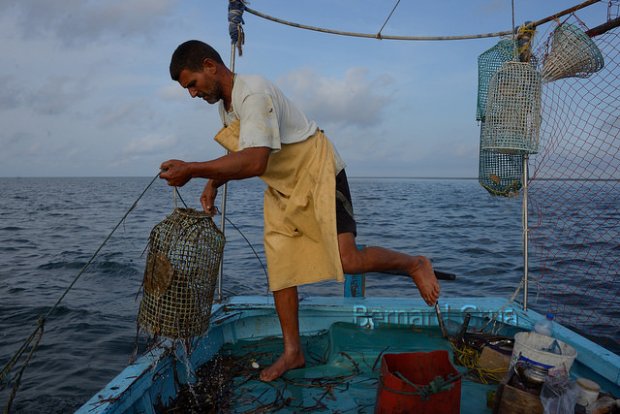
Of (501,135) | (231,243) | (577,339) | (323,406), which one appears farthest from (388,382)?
(231,243)

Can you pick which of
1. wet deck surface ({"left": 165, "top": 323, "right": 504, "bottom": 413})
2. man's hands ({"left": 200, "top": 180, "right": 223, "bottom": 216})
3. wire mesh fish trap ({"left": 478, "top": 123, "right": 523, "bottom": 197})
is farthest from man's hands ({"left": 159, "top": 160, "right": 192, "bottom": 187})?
wire mesh fish trap ({"left": 478, "top": 123, "right": 523, "bottom": 197})

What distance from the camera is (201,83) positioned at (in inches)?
102

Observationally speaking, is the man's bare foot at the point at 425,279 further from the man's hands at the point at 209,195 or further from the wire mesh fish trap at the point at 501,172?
the wire mesh fish trap at the point at 501,172

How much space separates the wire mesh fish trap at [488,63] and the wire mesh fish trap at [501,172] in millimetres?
268

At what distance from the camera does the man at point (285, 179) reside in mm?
2383

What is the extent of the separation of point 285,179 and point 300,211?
0.72 feet

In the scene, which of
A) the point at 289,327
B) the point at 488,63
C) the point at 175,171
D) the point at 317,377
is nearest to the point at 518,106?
the point at 488,63

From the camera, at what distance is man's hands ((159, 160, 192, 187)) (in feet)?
7.52

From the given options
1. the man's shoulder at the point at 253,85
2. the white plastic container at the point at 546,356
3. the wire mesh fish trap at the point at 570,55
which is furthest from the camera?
the wire mesh fish trap at the point at 570,55

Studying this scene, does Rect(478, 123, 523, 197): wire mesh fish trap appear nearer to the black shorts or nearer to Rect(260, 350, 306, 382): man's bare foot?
the black shorts

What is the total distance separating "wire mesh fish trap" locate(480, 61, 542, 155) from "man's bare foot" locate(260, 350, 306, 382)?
2245 millimetres

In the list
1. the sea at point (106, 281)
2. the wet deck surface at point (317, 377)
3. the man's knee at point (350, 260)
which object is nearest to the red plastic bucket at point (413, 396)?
the wet deck surface at point (317, 377)

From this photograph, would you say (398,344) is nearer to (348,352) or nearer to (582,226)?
(348,352)

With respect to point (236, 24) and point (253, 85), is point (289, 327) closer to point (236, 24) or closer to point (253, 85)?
point (253, 85)
